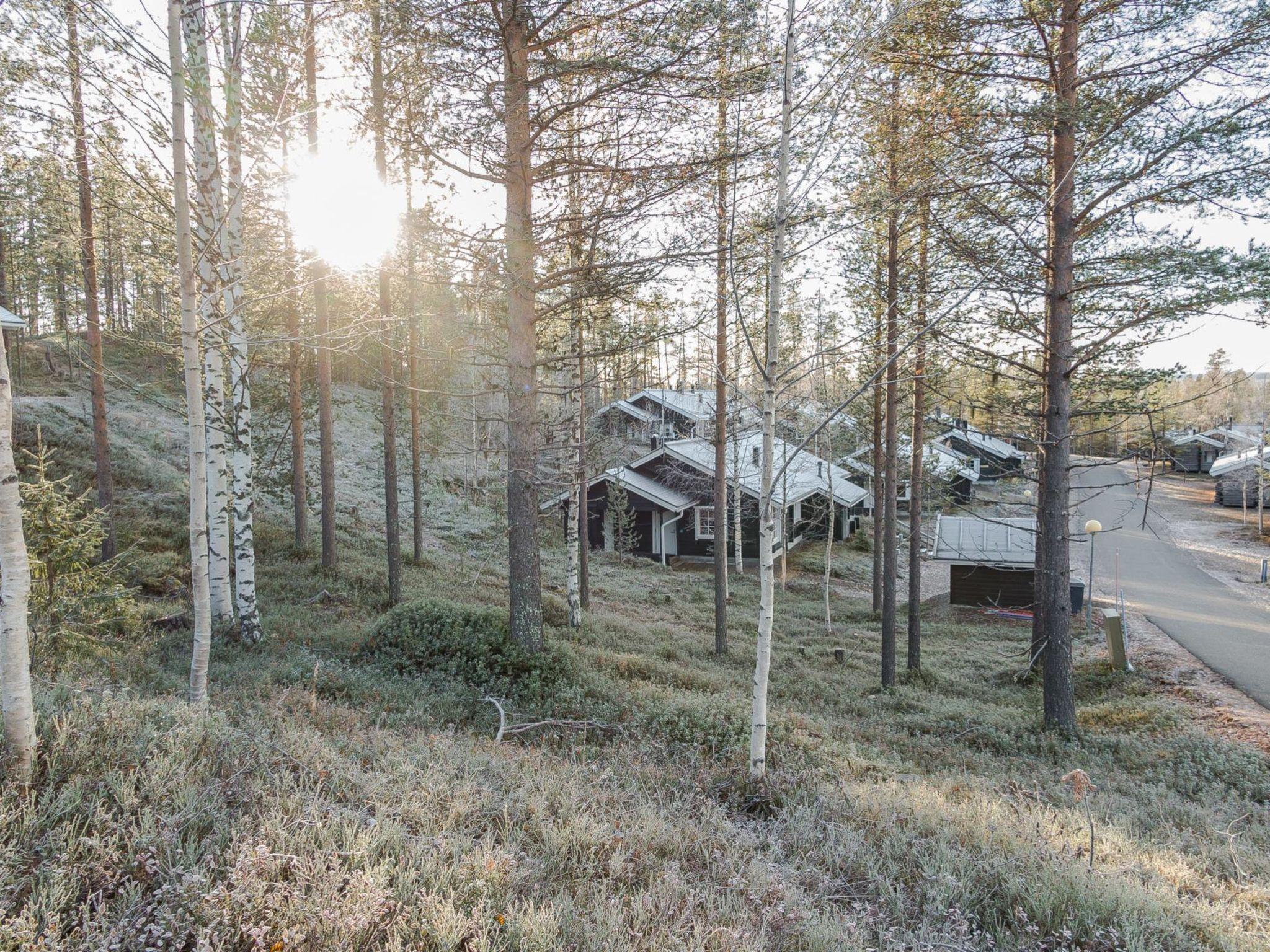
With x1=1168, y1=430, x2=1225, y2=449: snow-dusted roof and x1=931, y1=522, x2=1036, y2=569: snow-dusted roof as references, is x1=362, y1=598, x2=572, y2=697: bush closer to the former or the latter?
x1=1168, y1=430, x2=1225, y2=449: snow-dusted roof

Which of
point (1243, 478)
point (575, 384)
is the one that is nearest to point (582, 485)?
point (575, 384)

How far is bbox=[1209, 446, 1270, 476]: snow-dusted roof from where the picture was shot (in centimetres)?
3388

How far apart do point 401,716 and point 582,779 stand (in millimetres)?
2512

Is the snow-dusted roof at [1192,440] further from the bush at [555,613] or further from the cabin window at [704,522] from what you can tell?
the cabin window at [704,522]

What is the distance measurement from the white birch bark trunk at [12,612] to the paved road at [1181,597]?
867cm

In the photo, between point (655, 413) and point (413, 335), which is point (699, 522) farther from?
point (413, 335)

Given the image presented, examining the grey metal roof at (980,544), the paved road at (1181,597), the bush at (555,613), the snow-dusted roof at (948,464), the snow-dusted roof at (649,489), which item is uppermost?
the snow-dusted roof at (948,464)

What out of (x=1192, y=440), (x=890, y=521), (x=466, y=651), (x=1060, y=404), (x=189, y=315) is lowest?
(x=466, y=651)

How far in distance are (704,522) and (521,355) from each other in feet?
65.1

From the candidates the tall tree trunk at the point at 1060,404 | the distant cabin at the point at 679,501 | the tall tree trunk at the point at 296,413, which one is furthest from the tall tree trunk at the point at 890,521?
the distant cabin at the point at 679,501

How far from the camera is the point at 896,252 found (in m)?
12.0

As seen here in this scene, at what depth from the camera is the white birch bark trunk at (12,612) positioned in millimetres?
3199

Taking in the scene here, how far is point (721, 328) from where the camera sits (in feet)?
40.1

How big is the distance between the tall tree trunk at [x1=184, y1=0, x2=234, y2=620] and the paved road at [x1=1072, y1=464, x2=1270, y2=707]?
877cm
